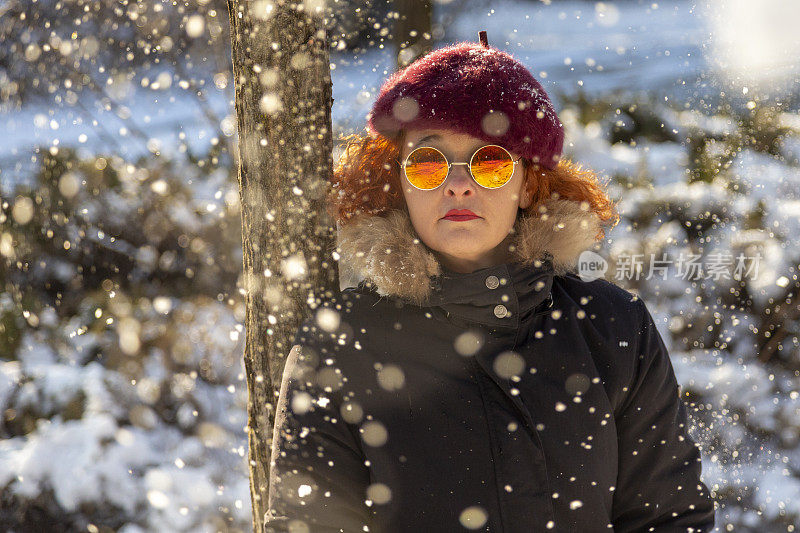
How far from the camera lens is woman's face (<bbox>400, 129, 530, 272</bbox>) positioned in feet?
4.34

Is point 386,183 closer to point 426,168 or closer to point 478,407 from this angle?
point 426,168

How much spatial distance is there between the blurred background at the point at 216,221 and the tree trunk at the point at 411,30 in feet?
1.49

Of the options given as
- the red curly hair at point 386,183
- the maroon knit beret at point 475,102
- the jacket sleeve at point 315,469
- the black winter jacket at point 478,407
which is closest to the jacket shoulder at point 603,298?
the black winter jacket at point 478,407

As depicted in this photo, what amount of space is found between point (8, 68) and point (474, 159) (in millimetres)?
4329

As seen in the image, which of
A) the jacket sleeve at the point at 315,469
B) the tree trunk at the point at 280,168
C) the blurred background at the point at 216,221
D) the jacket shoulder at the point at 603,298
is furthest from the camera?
the blurred background at the point at 216,221

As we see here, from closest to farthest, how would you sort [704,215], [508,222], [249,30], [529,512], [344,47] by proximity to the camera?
[529,512] → [508,222] → [249,30] → [344,47] → [704,215]

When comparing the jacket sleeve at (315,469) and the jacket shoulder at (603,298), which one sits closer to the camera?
the jacket sleeve at (315,469)

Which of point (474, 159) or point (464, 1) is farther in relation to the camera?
point (464, 1)

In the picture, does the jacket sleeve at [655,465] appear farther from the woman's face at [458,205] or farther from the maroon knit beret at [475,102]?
the maroon knit beret at [475,102]

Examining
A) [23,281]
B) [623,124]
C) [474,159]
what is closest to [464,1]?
[623,124]

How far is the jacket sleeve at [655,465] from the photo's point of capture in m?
1.38

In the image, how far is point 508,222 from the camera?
141 cm

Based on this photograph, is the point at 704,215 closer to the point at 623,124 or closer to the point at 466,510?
the point at 623,124

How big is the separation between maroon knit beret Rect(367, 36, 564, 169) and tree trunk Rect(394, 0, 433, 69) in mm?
1621
